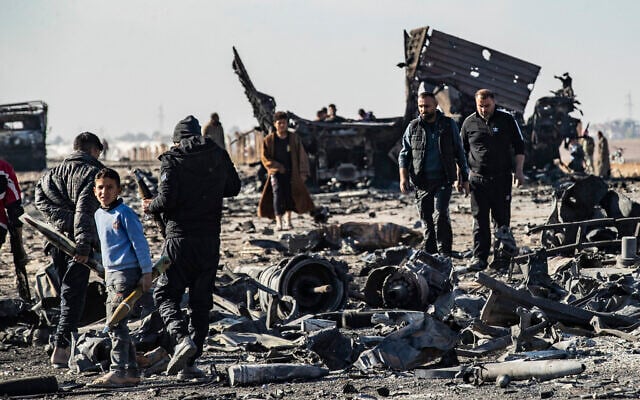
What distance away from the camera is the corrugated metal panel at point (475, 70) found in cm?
2728

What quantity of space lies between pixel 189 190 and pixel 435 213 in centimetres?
531

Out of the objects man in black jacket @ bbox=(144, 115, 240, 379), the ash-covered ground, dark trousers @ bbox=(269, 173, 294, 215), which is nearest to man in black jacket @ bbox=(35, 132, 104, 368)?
the ash-covered ground

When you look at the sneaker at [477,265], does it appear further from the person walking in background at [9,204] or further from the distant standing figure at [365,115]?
the distant standing figure at [365,115]

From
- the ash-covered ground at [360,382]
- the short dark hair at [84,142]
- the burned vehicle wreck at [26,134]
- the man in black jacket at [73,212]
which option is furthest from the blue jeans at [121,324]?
the burned vehicle wreck at [26,134]

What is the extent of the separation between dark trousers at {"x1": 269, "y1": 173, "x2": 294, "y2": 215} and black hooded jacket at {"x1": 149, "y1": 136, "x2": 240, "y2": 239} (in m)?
10.1

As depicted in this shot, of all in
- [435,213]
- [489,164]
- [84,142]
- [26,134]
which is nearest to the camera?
[84,142]

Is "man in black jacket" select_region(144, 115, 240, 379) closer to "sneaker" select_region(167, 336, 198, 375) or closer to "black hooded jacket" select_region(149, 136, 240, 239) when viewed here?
"black hooded jacket" select_region(149, 136, 240, 239)

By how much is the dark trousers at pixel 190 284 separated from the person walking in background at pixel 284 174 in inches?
372

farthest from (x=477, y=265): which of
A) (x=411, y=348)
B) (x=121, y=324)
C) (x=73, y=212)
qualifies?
(x=121, y=324)

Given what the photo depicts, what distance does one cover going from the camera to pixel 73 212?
8.39 m

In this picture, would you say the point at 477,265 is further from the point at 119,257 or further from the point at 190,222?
the point at 119,257

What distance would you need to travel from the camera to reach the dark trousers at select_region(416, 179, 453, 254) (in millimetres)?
12164

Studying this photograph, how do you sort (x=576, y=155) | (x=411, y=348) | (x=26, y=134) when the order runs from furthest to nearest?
(x=26, y=134) → (x=576, y=155) → (x=411, y=348)

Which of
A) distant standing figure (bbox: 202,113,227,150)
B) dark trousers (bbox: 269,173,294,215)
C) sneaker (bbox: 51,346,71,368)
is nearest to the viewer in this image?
sneaker (bbox: 51,346,71,368)
